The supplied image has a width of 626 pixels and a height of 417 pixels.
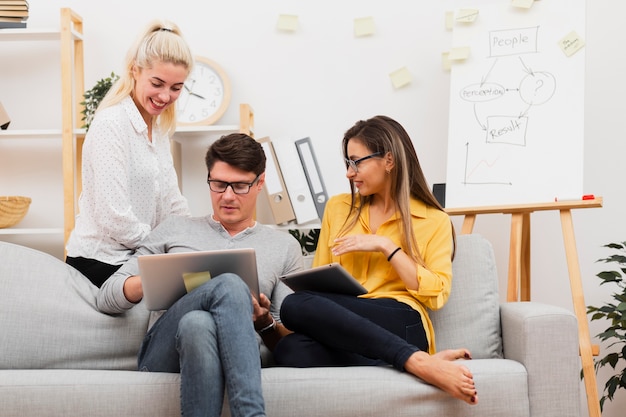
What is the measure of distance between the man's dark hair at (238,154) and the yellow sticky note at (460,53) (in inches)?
45.9

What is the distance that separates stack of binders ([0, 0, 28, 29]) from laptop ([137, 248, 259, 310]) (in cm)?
181

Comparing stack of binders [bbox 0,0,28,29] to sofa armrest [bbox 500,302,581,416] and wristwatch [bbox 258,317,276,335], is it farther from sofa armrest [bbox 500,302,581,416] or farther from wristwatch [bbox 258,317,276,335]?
sofa armrest [bbox 500,302,581,416]

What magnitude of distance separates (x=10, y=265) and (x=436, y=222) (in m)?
1.20

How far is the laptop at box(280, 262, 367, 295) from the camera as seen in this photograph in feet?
6.52

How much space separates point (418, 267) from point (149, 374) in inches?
30.4

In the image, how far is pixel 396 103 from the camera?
3451mm

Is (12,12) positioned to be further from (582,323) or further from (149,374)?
(582,323)

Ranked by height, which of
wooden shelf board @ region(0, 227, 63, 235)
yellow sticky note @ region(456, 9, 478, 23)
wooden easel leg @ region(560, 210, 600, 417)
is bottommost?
wooden easel leg @ region(560, 210, 600, 417)

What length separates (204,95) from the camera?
334cm

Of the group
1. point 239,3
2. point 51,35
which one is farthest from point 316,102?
point 51,35

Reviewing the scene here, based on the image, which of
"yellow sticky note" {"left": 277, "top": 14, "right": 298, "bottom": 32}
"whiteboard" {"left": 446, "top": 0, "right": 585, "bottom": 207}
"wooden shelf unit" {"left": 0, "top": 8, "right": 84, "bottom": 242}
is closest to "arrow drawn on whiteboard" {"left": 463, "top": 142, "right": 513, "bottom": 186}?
"whiteboard" {"left": 446, "top": 0, "right": 585, "bottom": 207}

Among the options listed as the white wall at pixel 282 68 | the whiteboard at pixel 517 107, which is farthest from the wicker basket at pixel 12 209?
the whiteboard at pixel 517 107

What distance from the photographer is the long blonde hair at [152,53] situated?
7.32 ft

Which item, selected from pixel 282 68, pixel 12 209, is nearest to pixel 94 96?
pixel 12 209
